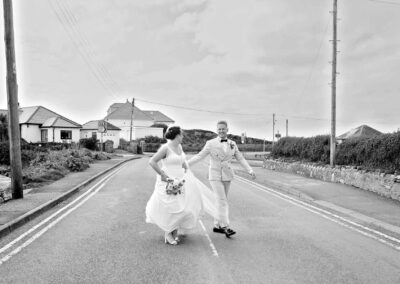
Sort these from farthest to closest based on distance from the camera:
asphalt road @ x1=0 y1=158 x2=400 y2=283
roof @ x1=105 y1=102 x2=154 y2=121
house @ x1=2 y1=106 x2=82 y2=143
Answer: roof @ x1=105 y1=102 x2=154 y2=121
house @ x1=2 y1=106 x2=82 y2=143
asphalt road @ x1=0 y1=158 x2=400 y2=283

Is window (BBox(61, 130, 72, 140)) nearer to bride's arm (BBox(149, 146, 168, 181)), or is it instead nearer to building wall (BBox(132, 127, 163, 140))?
building wall (BBox(132, 127, 163, 140))

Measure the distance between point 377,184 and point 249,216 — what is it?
6.85m

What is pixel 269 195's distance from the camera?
13.6m

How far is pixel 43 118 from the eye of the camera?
2479 inches

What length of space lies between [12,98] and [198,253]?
805 cm

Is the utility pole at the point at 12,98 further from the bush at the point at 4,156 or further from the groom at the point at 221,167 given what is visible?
the bush at the point at 4,156

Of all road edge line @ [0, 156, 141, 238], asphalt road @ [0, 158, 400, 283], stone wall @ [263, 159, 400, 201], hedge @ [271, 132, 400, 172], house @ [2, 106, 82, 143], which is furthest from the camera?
house @ [2, 106, 82, 143]

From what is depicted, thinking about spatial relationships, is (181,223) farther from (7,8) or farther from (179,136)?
(7,8)

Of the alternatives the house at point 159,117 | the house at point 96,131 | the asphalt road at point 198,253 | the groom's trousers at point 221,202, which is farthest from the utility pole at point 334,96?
the house at point 159,117

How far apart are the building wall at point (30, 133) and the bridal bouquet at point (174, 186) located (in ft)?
190

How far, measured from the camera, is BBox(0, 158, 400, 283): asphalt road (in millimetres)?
5191

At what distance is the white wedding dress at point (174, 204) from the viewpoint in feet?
22.3

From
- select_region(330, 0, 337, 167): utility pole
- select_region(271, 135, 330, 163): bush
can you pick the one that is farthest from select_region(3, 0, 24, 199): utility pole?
select_region(271, 135, 330, 163): bush

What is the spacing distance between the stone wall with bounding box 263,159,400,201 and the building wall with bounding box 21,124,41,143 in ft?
154
